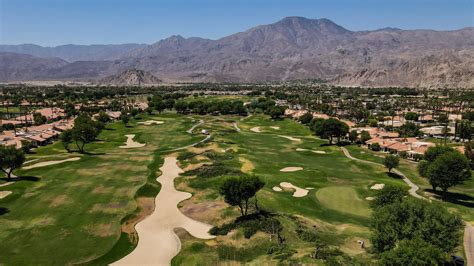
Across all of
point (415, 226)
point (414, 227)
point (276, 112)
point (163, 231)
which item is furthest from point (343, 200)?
point (276, 112)

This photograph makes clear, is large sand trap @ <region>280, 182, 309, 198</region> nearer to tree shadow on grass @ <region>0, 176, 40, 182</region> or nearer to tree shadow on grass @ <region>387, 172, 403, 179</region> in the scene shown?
tree shadow on grass @ <region>387, 172, 403, 179</region>

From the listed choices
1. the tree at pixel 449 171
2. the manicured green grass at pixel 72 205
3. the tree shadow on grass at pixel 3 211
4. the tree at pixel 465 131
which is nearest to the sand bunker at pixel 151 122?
the manicured green grass at pixel 72 205

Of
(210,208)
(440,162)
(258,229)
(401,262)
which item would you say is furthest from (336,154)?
(401,262)

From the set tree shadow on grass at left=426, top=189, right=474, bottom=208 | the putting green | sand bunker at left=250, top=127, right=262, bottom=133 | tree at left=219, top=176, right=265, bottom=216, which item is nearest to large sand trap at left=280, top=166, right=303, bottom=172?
the putting green

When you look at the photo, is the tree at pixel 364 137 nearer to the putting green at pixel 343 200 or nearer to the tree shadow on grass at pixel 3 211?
the putting green at pixel 343 200

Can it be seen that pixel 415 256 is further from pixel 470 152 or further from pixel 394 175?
pixel 470 152

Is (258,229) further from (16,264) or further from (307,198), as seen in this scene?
(16,264)
